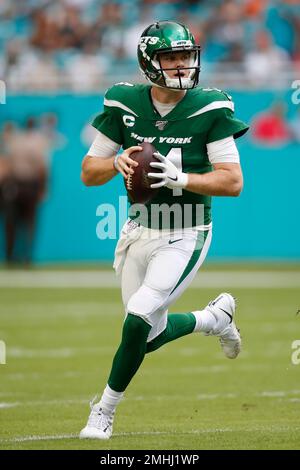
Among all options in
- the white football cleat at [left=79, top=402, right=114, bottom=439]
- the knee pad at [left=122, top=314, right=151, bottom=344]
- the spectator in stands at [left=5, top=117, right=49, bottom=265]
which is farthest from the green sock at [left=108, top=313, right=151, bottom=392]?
the spectator in stands at [left=5, top=117, right=49, bottom=265]

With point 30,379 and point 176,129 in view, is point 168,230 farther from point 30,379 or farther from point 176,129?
point 30,379

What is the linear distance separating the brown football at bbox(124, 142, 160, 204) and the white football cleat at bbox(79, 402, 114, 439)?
97 cm

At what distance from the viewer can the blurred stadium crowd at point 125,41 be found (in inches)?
558

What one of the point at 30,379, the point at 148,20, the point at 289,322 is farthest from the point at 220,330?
the point at 148,20

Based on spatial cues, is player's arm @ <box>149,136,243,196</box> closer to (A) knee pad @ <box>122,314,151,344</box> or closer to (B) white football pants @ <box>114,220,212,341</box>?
(B) white football pants @ <box>114,220,212,341</box>

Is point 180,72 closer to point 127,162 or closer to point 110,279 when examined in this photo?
point 127,162

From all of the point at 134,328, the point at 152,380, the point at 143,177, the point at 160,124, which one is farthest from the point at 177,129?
the point at 152,380

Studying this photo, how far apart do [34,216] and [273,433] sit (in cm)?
938

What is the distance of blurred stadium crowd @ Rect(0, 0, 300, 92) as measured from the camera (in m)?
14.2

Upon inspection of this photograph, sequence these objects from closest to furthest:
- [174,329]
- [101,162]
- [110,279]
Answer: [101,162] < [174,329] < [110,279]

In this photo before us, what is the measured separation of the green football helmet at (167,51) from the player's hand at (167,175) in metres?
0.40

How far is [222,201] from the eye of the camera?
13742 mm

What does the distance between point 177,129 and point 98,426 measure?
1.39m

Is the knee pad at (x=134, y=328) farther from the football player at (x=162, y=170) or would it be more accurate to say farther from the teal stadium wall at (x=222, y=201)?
the teal stadium wall at (x=222, y=201)
